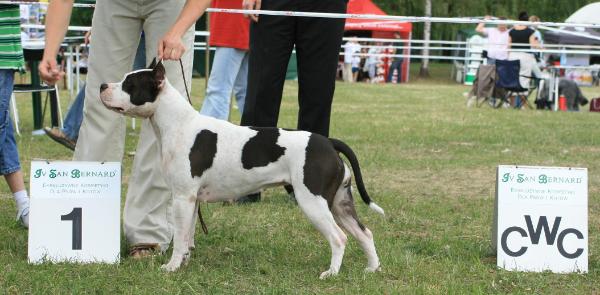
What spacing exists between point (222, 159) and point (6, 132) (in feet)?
4.73

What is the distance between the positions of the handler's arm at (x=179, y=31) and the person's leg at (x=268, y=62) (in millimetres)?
1192

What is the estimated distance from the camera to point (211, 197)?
3.60m

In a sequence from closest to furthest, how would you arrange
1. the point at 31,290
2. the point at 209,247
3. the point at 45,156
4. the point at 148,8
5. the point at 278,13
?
the point at 31,290 → the point at 148,8 → the point at 209,247 → the point at 278,13 → the point at 45,156

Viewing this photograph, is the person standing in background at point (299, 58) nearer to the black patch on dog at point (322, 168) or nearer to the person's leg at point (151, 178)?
the person's leg at point (151, 178)

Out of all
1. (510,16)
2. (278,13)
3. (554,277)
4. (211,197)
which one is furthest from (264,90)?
(510,16)

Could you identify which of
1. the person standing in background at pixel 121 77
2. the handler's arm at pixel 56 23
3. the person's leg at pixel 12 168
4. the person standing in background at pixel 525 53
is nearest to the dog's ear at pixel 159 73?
the person standing in background at pixel 121 77

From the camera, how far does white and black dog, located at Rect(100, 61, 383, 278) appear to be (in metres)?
3.46

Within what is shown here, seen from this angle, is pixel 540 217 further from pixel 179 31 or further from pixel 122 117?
pixel 122 117

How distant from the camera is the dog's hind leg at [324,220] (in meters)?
3.45

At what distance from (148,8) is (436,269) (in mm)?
1765

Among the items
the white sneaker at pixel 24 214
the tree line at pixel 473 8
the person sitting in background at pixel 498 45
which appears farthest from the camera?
the tree line at pixel 473 8

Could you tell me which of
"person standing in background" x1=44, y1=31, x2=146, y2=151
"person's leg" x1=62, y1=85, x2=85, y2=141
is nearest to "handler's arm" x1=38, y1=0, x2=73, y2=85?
"person standing in background" x1=44, y1=31, x2=146, y2=151

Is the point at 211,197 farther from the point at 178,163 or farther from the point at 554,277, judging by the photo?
the point at 554,277

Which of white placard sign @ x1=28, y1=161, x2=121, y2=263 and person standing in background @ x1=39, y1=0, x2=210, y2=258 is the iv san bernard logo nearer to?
white placard sign @ x1=28, y1=161, x2=121, y2=263
